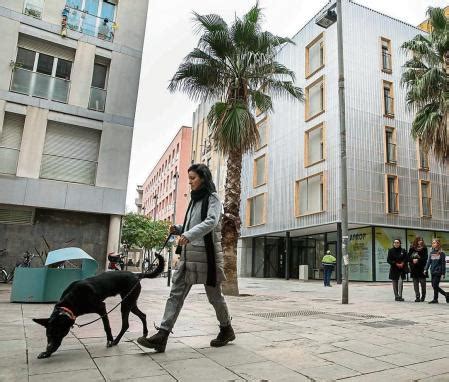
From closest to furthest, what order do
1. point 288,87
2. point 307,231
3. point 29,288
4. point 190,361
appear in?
point 190,361
point 29,288
point 288,87
point 307,231

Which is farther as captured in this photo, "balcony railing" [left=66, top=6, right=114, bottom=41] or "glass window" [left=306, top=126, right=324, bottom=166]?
"glass window" [left=306, top=126, right=324, bottom=166]

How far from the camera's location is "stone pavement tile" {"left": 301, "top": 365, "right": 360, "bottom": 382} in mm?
3090

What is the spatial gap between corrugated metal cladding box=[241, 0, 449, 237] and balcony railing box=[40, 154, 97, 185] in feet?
36.2

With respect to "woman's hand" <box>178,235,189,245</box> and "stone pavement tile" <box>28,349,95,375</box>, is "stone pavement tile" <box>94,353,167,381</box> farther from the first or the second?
"woman's hand" <box>178,235,189,245</box>

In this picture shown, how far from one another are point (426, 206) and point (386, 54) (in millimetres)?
9987

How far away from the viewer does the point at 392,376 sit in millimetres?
3146

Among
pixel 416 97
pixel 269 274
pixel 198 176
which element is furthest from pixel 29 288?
pixel 269 274

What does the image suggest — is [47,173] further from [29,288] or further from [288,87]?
[288,87]

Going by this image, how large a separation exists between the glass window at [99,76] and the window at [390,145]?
16.4 m

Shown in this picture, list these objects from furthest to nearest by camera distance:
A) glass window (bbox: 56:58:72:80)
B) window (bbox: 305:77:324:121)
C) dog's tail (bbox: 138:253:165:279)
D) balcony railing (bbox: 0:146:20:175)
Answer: window (bbox: 305:77:324:121)
glass window (bbox: 56:58:72:80)
balcony railing (bbox: 0:146:20:175)
dog's tail (bbox: 138:253:165:279)

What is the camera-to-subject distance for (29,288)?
8.40 m

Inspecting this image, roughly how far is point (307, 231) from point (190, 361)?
24.0 m

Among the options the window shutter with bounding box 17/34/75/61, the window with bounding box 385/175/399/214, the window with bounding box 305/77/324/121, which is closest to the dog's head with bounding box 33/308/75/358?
the window shutter with bounding box 17/34/75/61

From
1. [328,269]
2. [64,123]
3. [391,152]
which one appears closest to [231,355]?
[64,123]
